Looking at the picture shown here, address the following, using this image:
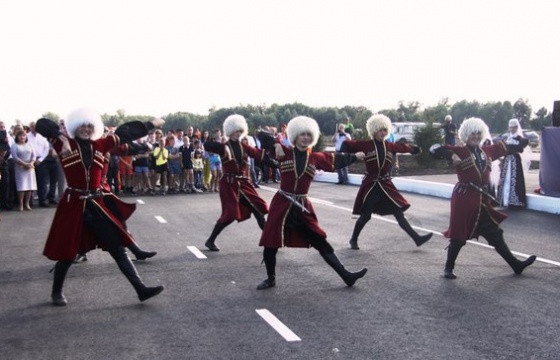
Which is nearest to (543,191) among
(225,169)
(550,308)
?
(225,169)

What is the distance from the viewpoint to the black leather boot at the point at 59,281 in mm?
7184

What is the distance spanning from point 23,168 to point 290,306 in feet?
38.5

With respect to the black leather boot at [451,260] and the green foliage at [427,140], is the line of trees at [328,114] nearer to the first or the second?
the green foliage at [427,140]

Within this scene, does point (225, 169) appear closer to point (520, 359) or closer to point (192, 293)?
point (192, 293)

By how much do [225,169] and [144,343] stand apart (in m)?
4.90

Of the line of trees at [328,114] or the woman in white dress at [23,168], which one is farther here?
the line of trees at [328,114]

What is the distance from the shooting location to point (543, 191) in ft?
56.8

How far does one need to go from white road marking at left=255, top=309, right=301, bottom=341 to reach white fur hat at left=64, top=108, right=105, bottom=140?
239 cm

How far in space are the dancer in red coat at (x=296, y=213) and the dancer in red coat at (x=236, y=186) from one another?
2.34 meters

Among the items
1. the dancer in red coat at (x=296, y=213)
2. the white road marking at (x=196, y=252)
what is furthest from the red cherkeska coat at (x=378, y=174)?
the dancer in red coat at (x=296, y=213)

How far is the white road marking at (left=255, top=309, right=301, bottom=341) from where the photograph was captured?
19.6 feet

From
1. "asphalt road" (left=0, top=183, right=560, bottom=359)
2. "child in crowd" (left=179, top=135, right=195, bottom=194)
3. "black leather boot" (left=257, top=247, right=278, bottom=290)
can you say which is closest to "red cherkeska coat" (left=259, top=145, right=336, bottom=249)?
"black leather boot" (left=257, top=247, right=278, bottom=290)

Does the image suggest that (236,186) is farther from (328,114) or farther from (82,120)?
(328,114)

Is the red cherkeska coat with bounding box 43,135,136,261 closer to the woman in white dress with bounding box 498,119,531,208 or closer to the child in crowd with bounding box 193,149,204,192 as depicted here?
the woman in white dress with bounding box 498,119,531,208
